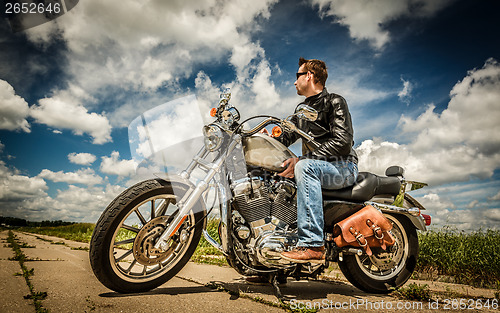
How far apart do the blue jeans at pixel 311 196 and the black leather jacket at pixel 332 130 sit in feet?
0.51

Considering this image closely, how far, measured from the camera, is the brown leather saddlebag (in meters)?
2.74

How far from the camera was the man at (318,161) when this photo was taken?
8.38 ft

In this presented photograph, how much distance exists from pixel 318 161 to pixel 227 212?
0.94m

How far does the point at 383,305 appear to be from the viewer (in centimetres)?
248

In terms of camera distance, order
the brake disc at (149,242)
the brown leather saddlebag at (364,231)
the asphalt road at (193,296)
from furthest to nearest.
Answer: the brown leather saddlebag at (364,231), the brake disc at (149,242), the asphalt road at (193,296)

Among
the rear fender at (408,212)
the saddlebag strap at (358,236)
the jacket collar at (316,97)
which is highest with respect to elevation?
the jacket collar at (316,97)

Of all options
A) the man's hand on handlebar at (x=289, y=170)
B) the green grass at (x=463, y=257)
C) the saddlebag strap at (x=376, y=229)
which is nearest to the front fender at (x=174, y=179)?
the man's hand on handlebar at (x=289, y=170)

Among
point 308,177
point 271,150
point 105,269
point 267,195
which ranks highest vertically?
point 271,150

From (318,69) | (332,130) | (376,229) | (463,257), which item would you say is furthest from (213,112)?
(463,257)

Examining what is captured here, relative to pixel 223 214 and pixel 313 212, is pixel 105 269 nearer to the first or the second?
pixel 223 214

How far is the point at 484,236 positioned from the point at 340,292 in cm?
327

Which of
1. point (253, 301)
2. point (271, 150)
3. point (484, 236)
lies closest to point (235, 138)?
point (271, 150)

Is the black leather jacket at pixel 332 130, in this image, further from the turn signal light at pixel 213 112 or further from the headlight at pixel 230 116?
the turn signal light at pixel 213 112

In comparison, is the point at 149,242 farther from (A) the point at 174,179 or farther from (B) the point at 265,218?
(B) the point at 265,218
